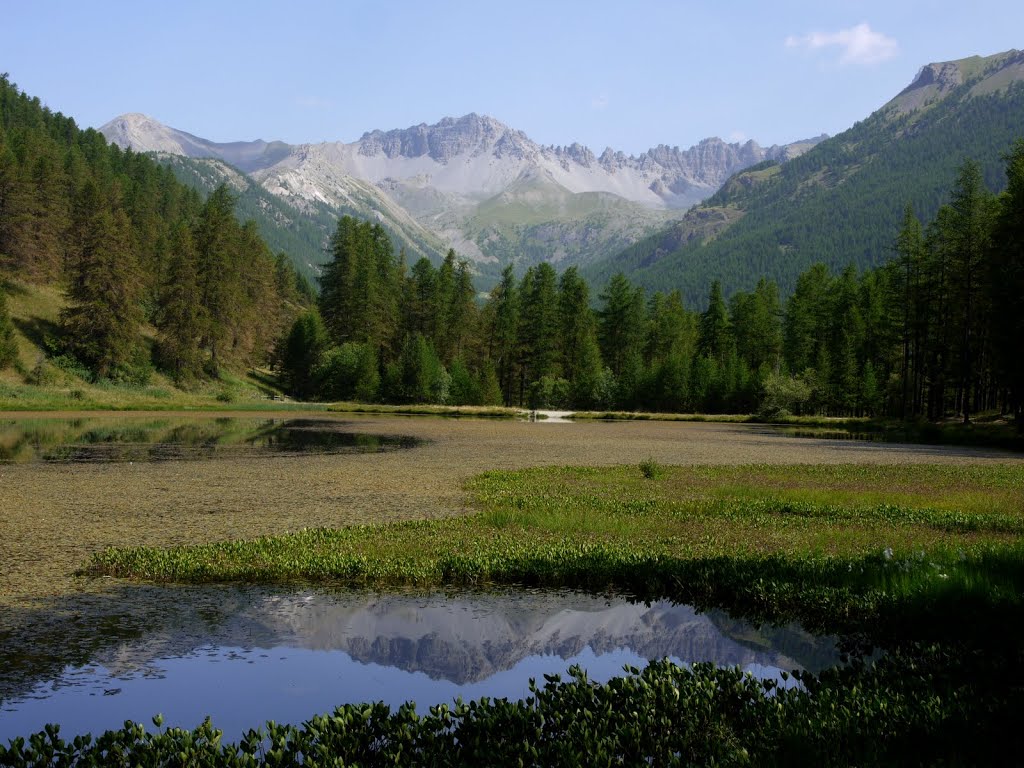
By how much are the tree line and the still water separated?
55875 millimetres

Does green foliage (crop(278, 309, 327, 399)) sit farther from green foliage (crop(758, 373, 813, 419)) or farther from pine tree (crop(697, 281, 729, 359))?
green foliage (crop(758, 373, 813, 419))

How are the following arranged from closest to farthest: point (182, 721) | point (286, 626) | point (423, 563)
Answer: point (182, 721)
point (286, 626)
point (423, 563)

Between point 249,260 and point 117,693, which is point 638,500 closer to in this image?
point 117,693

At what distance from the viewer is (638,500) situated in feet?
72.2

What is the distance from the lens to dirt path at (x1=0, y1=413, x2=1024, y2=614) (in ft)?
50.8

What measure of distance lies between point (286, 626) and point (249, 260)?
4485 inches

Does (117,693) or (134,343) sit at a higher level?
(134,343)

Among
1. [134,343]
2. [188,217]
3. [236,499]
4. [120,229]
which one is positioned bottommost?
[236,499]

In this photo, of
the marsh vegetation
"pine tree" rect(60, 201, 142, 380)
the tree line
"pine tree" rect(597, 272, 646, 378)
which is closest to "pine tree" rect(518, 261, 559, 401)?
the tree line

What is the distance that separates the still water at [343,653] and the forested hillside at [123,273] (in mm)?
73331

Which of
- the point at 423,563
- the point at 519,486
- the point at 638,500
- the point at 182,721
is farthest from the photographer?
the point at 519,486

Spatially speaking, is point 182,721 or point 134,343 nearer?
point 182,721

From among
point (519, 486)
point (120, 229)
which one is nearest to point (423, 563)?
point (519, 486)

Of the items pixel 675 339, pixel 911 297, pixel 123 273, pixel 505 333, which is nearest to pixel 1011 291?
pixel 911 297
